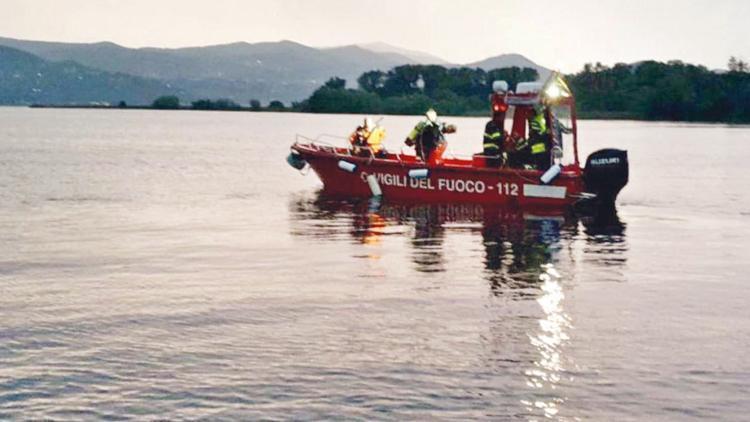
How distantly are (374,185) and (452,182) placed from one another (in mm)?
2355

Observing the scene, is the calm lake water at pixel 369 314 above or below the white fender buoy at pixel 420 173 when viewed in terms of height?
below

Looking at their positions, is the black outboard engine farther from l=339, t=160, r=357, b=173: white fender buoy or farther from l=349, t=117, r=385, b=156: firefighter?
l=339, t=160, r=357, b=173: white fender buoy

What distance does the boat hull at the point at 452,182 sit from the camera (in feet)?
83.1

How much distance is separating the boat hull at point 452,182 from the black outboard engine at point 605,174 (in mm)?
250

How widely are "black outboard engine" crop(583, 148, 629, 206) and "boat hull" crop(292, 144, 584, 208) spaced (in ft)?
0.82

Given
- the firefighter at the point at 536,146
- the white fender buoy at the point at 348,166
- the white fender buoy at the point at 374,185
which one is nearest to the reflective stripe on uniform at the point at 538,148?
the firefighter at the point at 536,146

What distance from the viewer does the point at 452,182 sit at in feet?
85.3

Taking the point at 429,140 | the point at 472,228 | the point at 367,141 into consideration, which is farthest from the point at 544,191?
the point at 367,141

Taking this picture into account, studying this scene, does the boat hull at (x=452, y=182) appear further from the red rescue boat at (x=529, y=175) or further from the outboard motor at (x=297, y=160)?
the outboard motor at (x=297, y=160)

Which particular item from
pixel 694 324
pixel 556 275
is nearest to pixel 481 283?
pixel 556 275

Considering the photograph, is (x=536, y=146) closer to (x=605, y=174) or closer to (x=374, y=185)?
(x=605, y=174)

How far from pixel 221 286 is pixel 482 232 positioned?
793cm

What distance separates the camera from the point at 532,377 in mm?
10625

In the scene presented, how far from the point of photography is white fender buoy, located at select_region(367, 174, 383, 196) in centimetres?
2748
